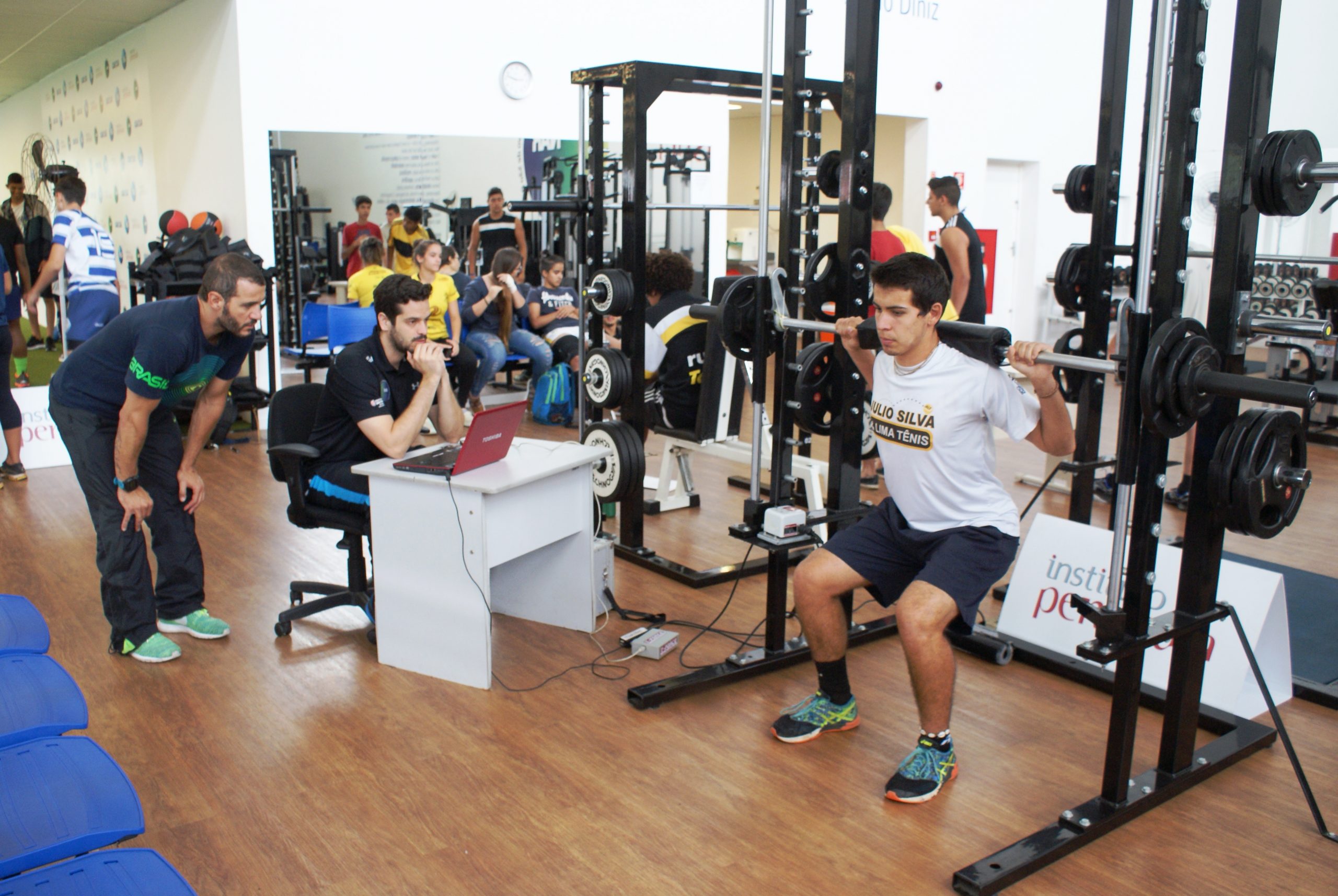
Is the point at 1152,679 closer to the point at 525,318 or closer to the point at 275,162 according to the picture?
the point at 525,318

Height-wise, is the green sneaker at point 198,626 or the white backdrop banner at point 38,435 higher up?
the white backdrop banner at point 38,435

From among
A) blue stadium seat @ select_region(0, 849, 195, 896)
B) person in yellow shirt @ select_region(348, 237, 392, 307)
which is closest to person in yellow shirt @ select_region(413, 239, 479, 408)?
person in yellow shirt @ select_region(348, 237, 392, 307)

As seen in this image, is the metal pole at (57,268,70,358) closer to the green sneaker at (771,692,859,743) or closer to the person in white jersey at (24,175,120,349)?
the person in white jersey at (24,175,120,349)

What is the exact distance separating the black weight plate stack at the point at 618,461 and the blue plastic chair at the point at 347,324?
2946 millimetres

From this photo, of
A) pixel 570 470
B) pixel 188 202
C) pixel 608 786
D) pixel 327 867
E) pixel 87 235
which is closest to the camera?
pixel 327 867

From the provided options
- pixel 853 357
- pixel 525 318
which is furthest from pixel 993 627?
pixel 525 318

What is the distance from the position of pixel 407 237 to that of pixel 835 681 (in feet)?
20.8

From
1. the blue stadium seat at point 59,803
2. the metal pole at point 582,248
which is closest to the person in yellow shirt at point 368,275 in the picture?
the metal pole at point 582,248

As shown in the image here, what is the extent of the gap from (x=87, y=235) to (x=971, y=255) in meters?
5.23

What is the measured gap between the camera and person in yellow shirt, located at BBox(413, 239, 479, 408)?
661 centimetres

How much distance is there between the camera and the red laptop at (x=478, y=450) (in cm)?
309

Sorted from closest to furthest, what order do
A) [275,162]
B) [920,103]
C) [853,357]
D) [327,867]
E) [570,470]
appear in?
[327,867], [853,357], [570,470], [275,162], [920,103]

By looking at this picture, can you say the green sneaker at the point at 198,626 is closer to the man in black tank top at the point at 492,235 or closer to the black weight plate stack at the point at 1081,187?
the black weight plate stack at the point at 1081,187

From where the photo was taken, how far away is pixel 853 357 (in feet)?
9.68
